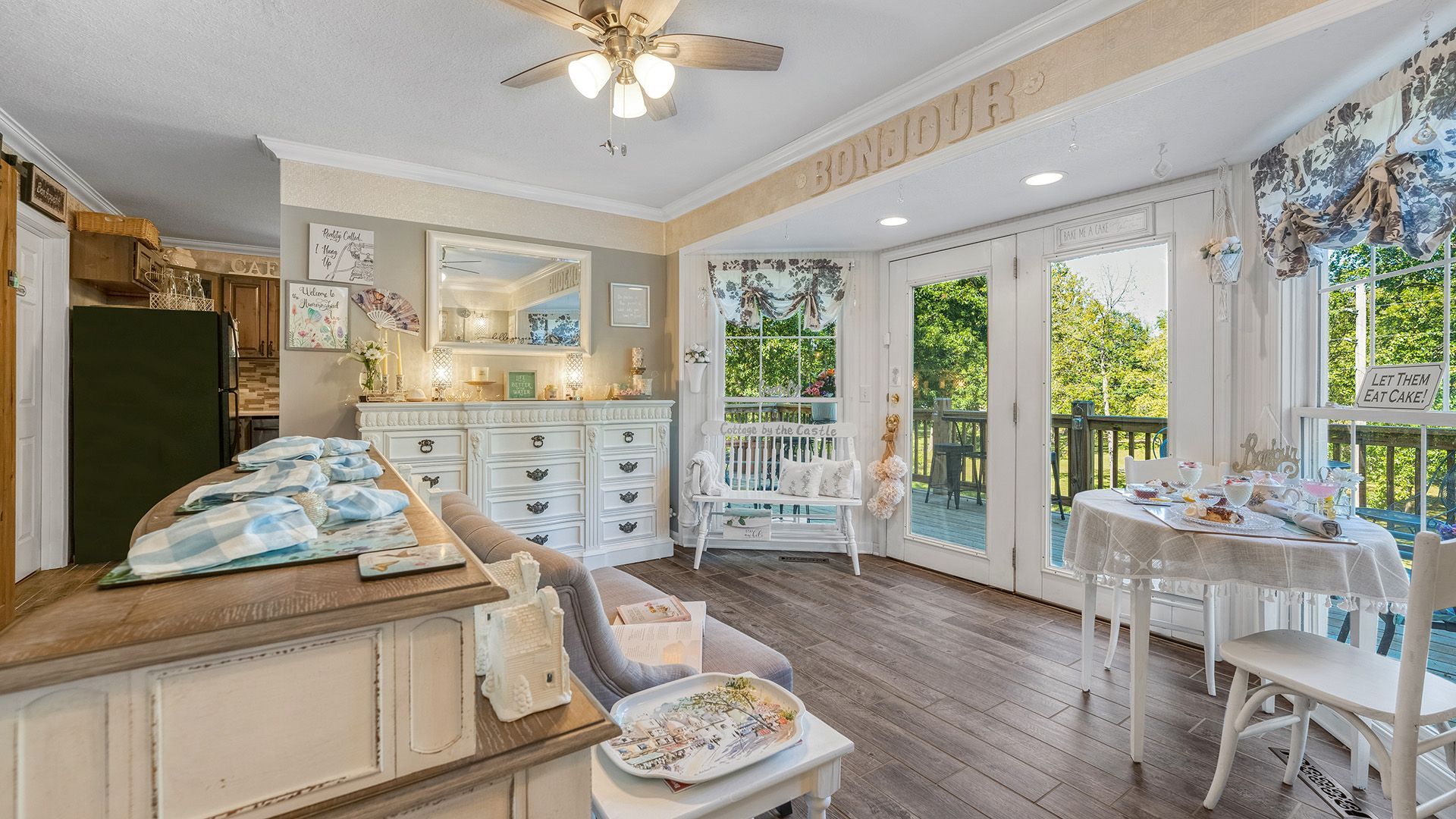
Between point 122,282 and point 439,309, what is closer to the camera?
point 439,309

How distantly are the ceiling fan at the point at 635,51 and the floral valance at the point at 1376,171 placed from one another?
5.94 feet

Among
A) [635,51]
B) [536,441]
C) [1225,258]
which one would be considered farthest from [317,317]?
[1225,258]

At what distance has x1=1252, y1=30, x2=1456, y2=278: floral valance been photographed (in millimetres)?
1702

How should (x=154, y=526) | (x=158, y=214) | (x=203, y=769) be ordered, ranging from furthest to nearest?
(x=158, y=214) → (x=154, y=526) → (x=203, y=769)

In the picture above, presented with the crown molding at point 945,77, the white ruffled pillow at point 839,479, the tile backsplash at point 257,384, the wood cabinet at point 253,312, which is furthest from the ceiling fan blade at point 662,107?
the tile backsplash at point 257,384

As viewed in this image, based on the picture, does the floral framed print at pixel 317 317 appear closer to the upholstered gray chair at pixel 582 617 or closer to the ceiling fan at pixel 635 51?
the ceiling fan at pixel 635 51

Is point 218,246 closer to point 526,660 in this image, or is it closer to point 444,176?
point 444,176

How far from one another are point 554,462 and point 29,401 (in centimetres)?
300

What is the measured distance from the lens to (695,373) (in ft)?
15.2

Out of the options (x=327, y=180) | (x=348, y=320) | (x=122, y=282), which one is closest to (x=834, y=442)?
(x=348, y=320)

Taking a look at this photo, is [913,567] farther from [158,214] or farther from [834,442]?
[158,214]

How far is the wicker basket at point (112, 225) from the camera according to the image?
4.11 meters

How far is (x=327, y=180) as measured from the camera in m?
3.65

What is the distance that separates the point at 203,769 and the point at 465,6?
2492 millimetres
